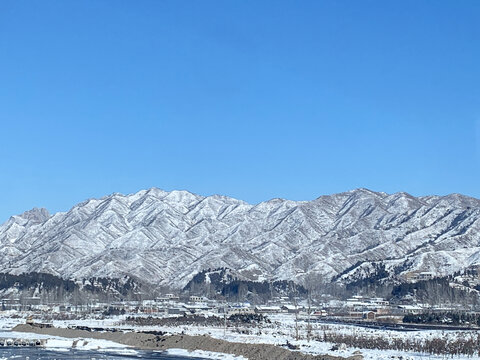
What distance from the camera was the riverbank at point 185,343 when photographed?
244 feet

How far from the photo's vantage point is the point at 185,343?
90250 millimetres

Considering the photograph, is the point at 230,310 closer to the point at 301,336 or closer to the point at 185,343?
the point at 301,336

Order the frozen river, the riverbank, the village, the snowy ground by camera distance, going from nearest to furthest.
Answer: the riverbank
the snowy ground
the frozen river
the village

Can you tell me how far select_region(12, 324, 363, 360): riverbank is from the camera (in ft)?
244

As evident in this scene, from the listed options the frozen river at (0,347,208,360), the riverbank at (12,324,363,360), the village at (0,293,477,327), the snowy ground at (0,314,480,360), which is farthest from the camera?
the village at (0,293,477,327)

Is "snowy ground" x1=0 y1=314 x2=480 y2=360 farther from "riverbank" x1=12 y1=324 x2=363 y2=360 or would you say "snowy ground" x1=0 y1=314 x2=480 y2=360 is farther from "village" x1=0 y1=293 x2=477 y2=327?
"village" x1=0 y1=293 x2=477 y2=327

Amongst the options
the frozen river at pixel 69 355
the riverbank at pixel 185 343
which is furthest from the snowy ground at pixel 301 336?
the frozen river at pixel 69 355

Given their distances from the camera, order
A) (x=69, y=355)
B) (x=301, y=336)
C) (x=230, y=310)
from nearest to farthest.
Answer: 1. (x=69, y=355)
2. (x=301, y=336)
3. (x=230, y=310)

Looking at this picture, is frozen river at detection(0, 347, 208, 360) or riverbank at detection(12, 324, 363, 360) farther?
frozen river at detection(0, 347, 208, 360)

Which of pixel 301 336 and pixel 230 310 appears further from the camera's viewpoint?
pixel 230 310

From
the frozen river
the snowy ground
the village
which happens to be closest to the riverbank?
the snowy ground

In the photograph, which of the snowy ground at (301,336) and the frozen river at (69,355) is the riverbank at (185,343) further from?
the frozen river at (69,355)

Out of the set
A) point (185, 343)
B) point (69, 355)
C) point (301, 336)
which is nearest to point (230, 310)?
point (301, 336)

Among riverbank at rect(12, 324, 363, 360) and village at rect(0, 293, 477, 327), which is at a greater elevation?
village at rect(0, 293, 477, 327)
